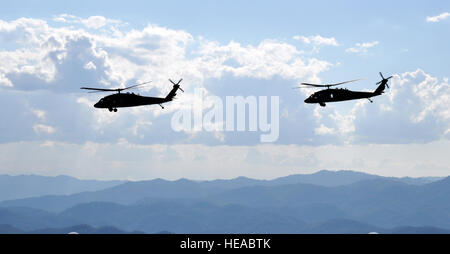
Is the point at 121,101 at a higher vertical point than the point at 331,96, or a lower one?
lower

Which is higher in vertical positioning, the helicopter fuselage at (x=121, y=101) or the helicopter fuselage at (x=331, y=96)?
the helicopter fuselage at (x=331, y=96)

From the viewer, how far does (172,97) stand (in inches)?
4500

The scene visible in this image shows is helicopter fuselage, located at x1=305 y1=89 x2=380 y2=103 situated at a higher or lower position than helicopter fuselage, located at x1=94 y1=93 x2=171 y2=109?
higher

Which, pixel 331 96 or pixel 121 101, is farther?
pixel 331 96

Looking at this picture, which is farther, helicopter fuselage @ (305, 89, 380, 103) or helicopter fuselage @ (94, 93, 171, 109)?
helicopter fuselage @ (305, 89, 380, 103)

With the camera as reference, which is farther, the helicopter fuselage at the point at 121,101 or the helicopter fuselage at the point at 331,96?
the helicopter fuselage at the point at 331,96
